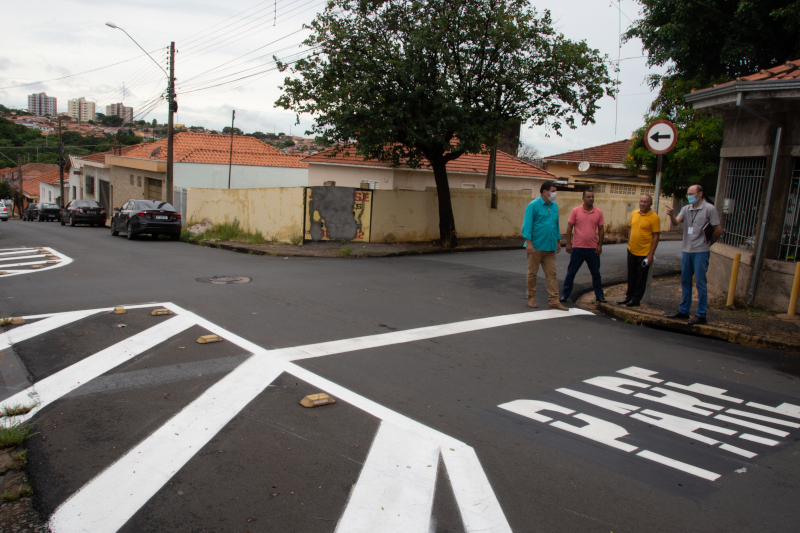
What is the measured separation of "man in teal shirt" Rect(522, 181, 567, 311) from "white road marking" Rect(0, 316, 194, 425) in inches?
205

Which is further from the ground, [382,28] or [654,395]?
[382,28]

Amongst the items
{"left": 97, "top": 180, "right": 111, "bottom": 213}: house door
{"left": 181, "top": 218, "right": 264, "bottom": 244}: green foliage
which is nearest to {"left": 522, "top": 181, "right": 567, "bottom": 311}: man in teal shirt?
{"left": 181, "top": 218, "right": 264, "bottom": 244}: green foliage

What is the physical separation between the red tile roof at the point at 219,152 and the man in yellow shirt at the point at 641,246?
80.1 feet

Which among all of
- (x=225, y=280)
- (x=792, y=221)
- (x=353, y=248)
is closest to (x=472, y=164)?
(x=353, y=248)

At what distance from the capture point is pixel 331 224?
17.6m

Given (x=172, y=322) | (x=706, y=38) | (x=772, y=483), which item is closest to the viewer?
(x=772, y=483)

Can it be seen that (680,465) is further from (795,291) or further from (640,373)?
(795,291)

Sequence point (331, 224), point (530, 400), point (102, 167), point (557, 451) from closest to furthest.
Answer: point (557, 451) → point (530, 400) → point (331, 224) → point (102, 167)

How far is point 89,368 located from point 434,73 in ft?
39.4

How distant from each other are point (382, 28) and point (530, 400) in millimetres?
13036

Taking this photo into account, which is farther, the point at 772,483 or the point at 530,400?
the point at 530,400

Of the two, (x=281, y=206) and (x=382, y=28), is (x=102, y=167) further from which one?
(x=382, y=28)

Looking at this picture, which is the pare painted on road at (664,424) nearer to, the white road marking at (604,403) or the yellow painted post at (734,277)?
the white road marking at (604,403)

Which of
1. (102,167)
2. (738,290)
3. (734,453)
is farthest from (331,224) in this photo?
(102,167)
